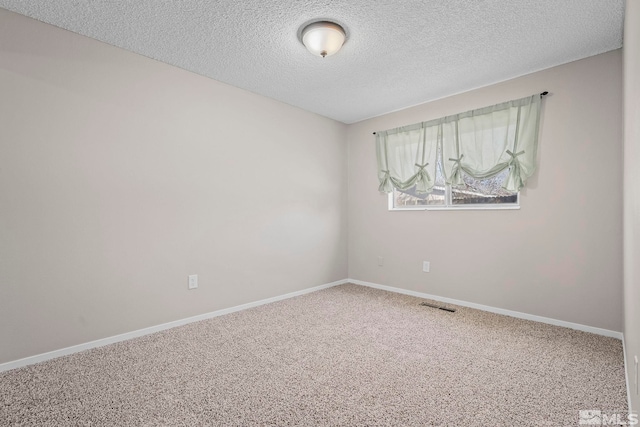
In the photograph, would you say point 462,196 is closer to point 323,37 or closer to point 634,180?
point 634,180

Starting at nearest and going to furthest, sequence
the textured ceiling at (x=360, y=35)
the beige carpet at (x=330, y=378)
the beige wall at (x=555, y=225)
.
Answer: the beige carpet at (x=330, y=378) → the textured ceiling at (x=360, y=35) → the beige wall at (x=555, y=225)

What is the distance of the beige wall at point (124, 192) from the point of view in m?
2.07

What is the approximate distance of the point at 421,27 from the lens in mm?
2223

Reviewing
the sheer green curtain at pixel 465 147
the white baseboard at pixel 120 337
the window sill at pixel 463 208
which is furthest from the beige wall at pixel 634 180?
the white baseboard at pixel 120 337

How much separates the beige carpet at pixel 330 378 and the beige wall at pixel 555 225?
0.35 m

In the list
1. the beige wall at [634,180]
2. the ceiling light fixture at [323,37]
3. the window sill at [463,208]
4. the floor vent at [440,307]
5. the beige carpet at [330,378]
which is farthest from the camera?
the floor vent at [440,307]

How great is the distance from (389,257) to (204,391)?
2.82 meters

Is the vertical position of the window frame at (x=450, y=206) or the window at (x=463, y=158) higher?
the window at (x=463, y=158)

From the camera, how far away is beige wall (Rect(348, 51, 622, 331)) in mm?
2500

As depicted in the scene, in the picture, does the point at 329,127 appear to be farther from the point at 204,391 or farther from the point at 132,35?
the point at 204,391

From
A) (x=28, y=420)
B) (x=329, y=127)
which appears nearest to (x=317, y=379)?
(x=28, y=420)

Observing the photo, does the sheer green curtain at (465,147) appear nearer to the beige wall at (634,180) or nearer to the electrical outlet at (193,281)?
the beige wall at (634,180)

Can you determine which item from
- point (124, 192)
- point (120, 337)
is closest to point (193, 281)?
point (120, 337)

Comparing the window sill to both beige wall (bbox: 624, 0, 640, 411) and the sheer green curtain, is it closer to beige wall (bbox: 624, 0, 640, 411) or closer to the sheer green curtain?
the sheer green curtain
